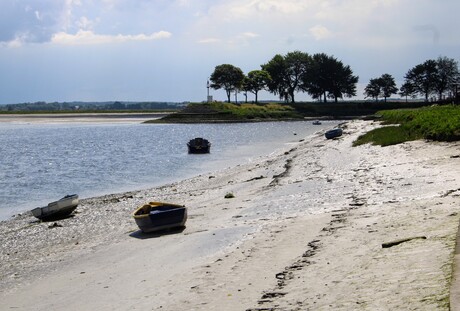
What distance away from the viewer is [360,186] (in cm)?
2306

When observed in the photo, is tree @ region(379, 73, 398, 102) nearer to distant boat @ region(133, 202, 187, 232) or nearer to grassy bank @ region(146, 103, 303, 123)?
grassy bank @ region(146, 103, 303, 123)

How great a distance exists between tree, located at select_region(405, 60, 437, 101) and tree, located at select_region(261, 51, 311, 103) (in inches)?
1300

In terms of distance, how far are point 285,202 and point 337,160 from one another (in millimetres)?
15339

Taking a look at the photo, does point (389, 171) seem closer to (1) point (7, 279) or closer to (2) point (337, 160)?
(2) point (337, 160)

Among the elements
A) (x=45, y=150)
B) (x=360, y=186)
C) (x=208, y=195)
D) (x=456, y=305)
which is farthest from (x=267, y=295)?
(x=45, y=150)

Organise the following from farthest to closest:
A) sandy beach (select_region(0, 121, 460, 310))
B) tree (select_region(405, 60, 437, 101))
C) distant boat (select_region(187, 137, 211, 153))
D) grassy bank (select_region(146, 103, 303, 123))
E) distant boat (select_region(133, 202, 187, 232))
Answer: tree (select_region(405, 60, 437, 101)), grassy bank (select_region(146, 103, 303, 123)), distant boat (select_region(187, 137, 211, 153)), distant boat (select_region(133, 202, 187, 232)), sandy beach (select_region(0, 121, 460, 310))

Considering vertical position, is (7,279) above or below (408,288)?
below

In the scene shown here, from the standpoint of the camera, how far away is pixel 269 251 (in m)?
14.6

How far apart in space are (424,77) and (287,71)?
42.8 metres

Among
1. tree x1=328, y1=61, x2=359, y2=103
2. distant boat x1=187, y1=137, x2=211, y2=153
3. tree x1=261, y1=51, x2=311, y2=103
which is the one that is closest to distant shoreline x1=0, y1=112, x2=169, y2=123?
tree x1=261, y1=51, x2=311, y2=103

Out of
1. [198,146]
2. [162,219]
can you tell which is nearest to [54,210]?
[162,219]

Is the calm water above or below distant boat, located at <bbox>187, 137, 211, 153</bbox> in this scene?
below

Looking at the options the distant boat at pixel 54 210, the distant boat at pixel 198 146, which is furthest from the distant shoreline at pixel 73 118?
the distant boat at pixel 54 210

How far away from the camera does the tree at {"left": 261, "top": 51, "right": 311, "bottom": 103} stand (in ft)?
619
